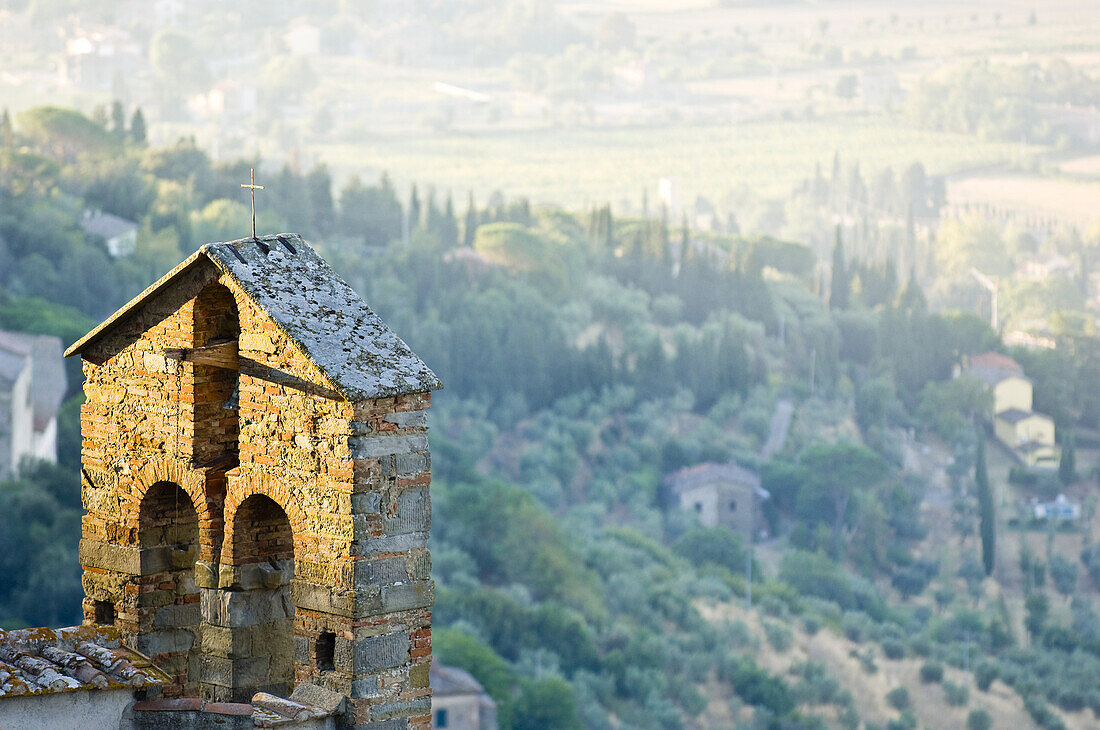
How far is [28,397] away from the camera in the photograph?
70000 millimetres

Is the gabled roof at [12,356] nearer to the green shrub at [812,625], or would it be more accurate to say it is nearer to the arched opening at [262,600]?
the green shrub at [812,625]

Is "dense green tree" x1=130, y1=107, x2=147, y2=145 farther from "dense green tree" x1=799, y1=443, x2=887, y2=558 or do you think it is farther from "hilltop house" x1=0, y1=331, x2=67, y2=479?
"dense green tree" x1=799, y1=443, x2=887, y2=558

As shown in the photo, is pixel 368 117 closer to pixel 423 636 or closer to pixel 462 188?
pixel 462 188

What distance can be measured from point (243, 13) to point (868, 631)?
8103 cm

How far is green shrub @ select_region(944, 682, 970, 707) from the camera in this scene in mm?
84875

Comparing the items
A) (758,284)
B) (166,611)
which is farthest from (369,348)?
(758,284)

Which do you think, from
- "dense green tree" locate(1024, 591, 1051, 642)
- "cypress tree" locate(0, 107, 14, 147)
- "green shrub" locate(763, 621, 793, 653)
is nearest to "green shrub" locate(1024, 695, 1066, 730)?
"dense green tree" locate(1024, 591, 1051, 642)

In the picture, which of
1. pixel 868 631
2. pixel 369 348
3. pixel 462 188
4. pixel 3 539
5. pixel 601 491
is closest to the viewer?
pixel 369 348

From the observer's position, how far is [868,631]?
89875mm

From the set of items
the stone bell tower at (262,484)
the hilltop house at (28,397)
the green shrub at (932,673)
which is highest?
the stone bell tower at (262,484)

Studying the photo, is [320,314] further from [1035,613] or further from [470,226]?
[470,226]

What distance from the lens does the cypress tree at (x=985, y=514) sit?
103 metres

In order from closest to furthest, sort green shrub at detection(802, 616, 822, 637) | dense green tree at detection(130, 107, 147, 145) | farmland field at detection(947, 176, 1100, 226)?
green shrub at detection(802, 616, 822, 637)
dense green tree at detection(130, 107, 147, 145)
farmland field at detection(947, 176, 1100, 226)

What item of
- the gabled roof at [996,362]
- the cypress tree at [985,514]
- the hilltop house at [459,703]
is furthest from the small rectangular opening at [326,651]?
the gabled roof at [996,362]
